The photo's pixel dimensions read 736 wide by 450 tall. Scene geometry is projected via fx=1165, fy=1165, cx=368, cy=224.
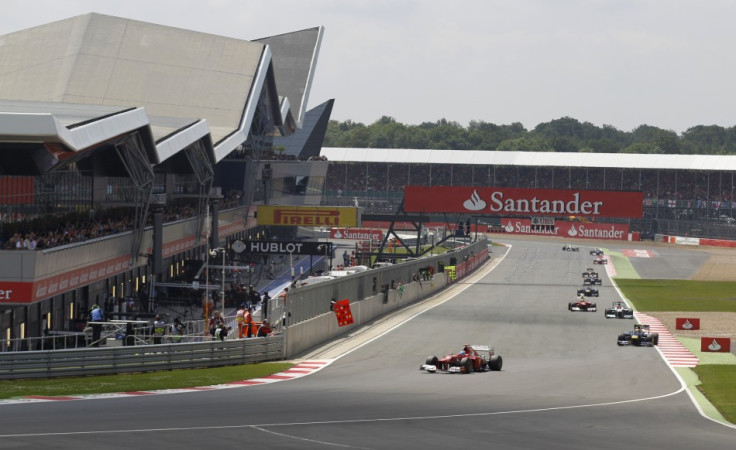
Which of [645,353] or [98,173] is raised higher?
[98,173]

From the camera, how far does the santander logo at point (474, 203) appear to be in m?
81.9

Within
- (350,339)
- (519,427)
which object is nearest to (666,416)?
(519,427)

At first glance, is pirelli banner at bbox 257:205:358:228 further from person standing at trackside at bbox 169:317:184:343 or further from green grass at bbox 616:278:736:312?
person standing at trackside at bbox 169:317:184:343

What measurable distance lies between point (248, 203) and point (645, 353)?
49023mm

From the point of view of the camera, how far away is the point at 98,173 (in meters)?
52.8

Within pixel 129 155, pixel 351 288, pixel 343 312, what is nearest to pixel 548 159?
pixel 351 288

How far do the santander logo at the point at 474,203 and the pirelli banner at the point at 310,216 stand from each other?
7.89 meters

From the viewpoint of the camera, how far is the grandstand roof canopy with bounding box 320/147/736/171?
526 feet

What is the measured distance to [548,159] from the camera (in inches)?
6619

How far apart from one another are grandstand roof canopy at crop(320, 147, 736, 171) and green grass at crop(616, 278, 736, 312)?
247 feet

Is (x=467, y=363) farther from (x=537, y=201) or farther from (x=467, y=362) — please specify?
(x=537, y=201)

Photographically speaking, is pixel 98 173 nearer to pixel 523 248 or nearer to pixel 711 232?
pixel 523 248

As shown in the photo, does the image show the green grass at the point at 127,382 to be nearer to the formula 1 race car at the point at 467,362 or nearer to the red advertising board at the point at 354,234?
the formula 1 race car at the point at 467,362

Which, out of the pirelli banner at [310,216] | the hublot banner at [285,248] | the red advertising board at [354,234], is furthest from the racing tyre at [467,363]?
the red advertising board at [354,234]
